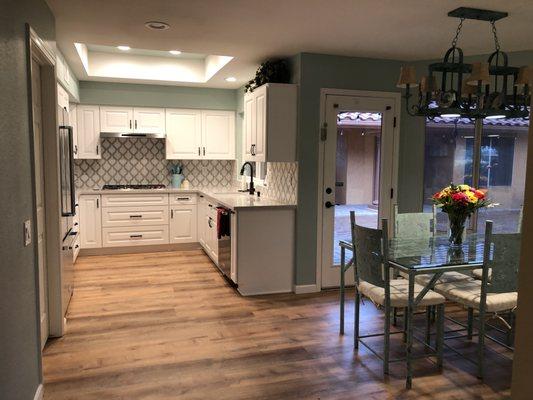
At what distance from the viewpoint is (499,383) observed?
283 cm

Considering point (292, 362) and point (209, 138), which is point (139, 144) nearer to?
point (209, 138)

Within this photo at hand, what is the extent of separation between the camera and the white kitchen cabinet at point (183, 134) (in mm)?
6629

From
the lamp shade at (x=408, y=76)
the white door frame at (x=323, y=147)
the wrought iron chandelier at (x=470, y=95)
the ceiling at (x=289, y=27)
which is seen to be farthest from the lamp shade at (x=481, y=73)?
the white door frame at (x=323, y=147)

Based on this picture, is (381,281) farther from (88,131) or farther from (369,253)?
(88,131)

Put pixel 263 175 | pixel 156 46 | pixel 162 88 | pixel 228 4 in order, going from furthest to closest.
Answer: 1. pixel 162 88
2. pixel 263 175
3. pixel 156 46
4. pixel 228 4

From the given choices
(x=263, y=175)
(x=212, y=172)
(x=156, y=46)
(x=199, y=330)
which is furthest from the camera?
(x=212, y=172)

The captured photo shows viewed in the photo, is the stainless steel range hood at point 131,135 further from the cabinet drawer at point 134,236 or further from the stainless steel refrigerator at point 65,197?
the stainless steel refrigerator at point 65,197

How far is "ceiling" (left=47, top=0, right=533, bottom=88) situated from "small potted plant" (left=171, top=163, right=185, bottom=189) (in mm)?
2610

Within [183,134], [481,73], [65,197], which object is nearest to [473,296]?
[481,73]

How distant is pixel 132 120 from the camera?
6461mm

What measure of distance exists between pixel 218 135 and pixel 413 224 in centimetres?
386

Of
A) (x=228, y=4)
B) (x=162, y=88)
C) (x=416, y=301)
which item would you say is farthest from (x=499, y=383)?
(x=162, y=88)

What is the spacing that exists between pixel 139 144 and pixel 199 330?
403 cm

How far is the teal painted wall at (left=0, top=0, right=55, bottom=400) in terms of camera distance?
192cm
